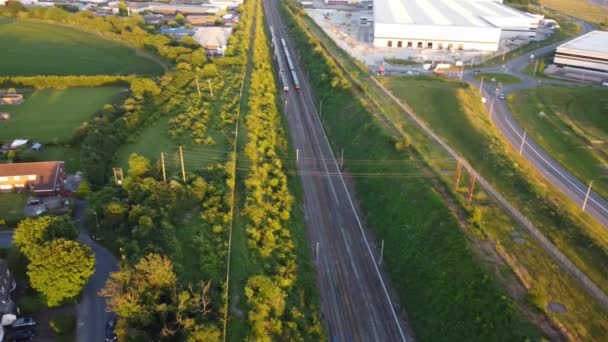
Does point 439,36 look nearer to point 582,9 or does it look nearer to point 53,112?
point 53,112

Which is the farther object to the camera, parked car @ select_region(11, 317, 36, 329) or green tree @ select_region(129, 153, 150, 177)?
green tree @ select_region(129, 153, 150, 177)

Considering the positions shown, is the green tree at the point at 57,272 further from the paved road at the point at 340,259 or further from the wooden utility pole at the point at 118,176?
the paved road at the point at 340,259

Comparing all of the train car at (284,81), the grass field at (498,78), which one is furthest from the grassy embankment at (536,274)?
the grass field at (498,78)

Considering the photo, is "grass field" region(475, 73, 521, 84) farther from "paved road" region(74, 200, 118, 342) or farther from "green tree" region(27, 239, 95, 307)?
"green tree" region(27, 239, 95, 307)

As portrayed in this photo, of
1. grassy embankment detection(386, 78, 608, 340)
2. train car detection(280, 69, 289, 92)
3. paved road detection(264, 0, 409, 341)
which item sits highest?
train car detection(280, 69, 289, 92)

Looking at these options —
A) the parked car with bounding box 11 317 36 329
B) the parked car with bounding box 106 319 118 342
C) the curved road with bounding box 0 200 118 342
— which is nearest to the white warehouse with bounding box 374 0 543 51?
the curved road with bounding box 0 200 118 342

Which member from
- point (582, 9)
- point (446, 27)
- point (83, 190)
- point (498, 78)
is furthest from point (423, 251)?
point (582, 9)

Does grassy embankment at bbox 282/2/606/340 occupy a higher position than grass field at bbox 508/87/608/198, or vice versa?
grassy embankment at bbox 282/2/606/340
